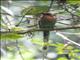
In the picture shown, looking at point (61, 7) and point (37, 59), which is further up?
point (61, 7)

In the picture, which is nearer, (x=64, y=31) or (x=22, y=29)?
(x=22, y=29)

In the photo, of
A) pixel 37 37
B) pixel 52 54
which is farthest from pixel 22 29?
pixel 52 54

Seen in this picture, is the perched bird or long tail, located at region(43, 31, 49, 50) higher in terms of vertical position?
the perched bird

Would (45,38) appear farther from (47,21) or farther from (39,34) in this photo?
(47,21)

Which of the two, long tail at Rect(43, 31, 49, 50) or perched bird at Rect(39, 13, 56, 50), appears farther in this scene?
→ long tail at Rect(43, 31, 49, 50)

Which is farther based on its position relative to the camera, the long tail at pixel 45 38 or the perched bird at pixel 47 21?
the long tail at pixel 45 38

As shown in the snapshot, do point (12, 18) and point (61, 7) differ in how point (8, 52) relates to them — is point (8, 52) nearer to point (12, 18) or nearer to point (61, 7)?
point (12, 18)

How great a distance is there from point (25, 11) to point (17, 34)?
0.42ft

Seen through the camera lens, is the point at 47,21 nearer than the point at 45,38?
Yes

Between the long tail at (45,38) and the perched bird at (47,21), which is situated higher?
the perched bird at (47,21)

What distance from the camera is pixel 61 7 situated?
0.94m

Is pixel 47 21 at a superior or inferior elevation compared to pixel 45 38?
superior

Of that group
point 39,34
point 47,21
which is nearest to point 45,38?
point 39,34

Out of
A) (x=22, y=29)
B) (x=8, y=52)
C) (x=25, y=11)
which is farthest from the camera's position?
(x=8, y=52)
